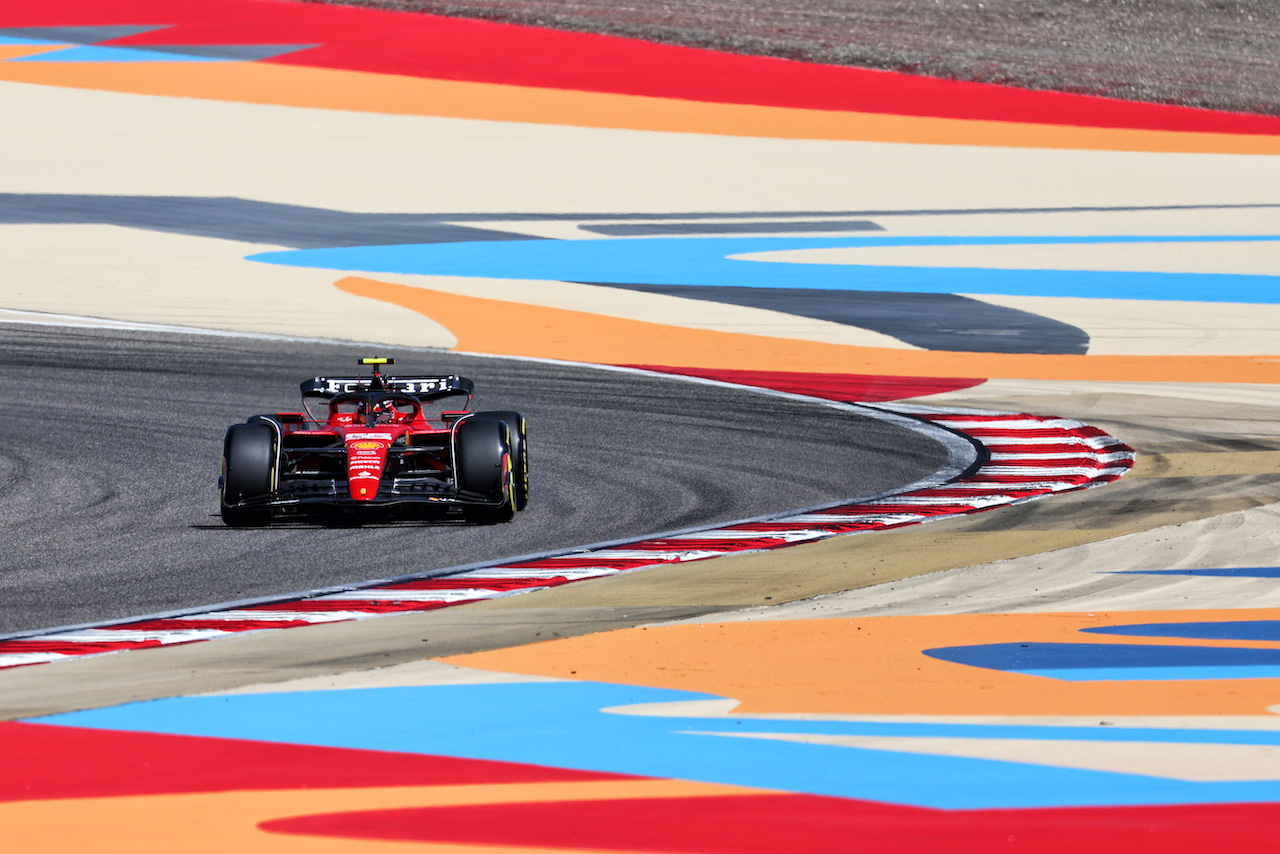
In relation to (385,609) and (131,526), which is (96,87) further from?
(385,609)

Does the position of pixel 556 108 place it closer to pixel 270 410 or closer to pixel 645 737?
pixel 270 410

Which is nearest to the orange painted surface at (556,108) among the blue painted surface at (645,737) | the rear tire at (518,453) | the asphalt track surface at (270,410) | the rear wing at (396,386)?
the asphalt track surface at (270,410)

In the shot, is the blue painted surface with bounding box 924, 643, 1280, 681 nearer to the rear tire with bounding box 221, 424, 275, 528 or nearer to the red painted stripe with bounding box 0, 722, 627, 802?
the red painted stripe with bounding box 0, 722, 627, 802

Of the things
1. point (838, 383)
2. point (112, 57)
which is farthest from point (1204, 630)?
point (112, 57)

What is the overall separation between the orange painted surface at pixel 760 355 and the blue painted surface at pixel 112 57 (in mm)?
18395

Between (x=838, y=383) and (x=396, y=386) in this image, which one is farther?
(x=838, y=383)

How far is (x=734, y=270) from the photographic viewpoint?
26.7m

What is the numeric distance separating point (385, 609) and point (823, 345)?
501 inches

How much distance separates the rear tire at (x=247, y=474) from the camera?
11703 mm

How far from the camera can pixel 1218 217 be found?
31.0 metres

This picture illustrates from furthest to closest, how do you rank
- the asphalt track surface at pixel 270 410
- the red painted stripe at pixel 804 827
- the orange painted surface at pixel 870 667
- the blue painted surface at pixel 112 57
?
the blue painted surface at pixel 112 57 → the asphalt track surface at pixel 270 410 → the orange painted surface at pixel 870 667 → the red painted stripe at pixel 804 827

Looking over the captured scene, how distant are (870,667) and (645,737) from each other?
1.47 meters

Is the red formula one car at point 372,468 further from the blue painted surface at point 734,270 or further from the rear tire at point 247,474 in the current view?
the blue painted surface at point 734,270

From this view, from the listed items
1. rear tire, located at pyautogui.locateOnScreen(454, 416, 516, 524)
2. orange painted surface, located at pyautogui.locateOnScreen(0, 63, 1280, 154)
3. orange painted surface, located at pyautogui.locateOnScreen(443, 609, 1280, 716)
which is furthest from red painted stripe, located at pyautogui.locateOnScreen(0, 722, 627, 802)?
orange painted surface, located at pyautogui.locateOnScreen(0, 63, 1280, 154)
